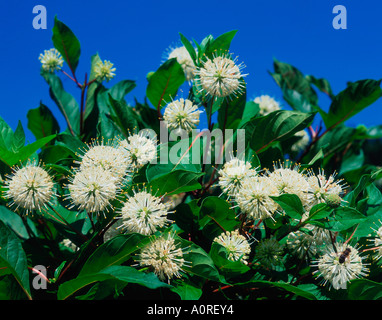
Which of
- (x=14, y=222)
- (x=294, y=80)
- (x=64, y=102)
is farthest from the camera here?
(x=294, y=80)

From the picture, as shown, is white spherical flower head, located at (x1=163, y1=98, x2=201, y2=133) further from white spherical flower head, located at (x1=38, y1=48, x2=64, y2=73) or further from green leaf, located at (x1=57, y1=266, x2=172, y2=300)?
white spherical flower head, located at (x1=38, y1=48, x2=64, y2=73)

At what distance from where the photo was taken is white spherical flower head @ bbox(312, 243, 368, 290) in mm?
1903

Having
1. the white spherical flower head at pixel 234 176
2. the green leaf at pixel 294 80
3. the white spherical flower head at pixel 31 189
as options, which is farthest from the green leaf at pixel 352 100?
the white spherical flower head at pixel 31 189

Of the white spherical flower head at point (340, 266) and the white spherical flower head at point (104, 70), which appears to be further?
the white spherical flower head at point (104, 70)

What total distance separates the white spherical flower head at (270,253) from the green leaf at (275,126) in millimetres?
645

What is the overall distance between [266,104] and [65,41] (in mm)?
1785

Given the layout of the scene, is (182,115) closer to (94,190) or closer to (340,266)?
(94,190)

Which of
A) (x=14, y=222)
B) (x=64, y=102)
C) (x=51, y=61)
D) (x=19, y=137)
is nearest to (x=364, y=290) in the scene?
(x=19, y=137)

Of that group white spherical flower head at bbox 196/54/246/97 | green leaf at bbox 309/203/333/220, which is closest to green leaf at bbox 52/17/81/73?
white spherical flower head at bbox 196/54/246/97

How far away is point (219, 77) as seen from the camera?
222 centimetres

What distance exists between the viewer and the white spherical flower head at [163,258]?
5.74ft

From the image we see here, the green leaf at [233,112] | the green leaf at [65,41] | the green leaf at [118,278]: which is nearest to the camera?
the green leaf at [118,278]

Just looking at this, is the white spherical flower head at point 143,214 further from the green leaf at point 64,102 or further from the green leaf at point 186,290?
the green leaf at point 64,102

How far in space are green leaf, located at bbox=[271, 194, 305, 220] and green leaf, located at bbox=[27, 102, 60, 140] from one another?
195 cm
